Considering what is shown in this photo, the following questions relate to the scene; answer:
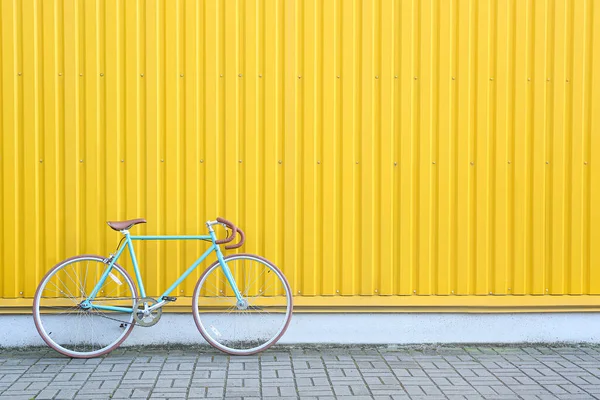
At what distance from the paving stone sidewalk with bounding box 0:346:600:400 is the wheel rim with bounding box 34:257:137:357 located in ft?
0.57

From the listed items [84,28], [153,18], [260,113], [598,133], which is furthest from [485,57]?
[84,28]

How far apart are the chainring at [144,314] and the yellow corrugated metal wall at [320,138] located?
0.87ft

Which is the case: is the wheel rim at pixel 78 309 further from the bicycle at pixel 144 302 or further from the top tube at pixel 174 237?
the top tube at pixel 174 237

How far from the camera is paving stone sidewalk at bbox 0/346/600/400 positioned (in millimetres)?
5168

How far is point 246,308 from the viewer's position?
6281 mm

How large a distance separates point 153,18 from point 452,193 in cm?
289

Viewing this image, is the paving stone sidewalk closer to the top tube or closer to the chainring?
the chainring

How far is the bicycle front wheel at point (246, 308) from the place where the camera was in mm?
6312

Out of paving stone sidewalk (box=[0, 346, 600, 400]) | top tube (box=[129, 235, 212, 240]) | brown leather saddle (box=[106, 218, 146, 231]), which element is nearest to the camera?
paving stone sidewalk (box=[0, 346, 600, 400])

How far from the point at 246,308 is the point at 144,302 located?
826 mm

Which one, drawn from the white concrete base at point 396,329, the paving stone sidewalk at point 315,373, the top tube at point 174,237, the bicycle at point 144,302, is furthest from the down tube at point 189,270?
the paving stone sidewalk at point 315,373

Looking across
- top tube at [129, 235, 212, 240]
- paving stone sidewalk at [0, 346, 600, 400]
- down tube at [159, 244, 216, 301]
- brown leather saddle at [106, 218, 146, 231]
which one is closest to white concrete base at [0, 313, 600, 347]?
paving stone sidewalk at [0, 346, 600, 400]

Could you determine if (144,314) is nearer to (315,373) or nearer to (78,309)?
(78,309)

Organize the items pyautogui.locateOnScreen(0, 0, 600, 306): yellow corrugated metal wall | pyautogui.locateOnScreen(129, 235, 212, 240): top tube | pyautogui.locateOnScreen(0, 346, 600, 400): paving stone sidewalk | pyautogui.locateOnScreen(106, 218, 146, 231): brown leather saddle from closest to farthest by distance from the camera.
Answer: pyautogui.locateOnScreen(0, 346, 600, 400): paving stone sidewalk
pyautogui.locateOnScreen(106, 218, 146, 231): brown leather saddle
pyautogui.locateOnScreen(129, 235, 212, 240): top tube
pyautogui.locateOnScreen(0, 0, 600, 306): yellow corrugated metal wall
